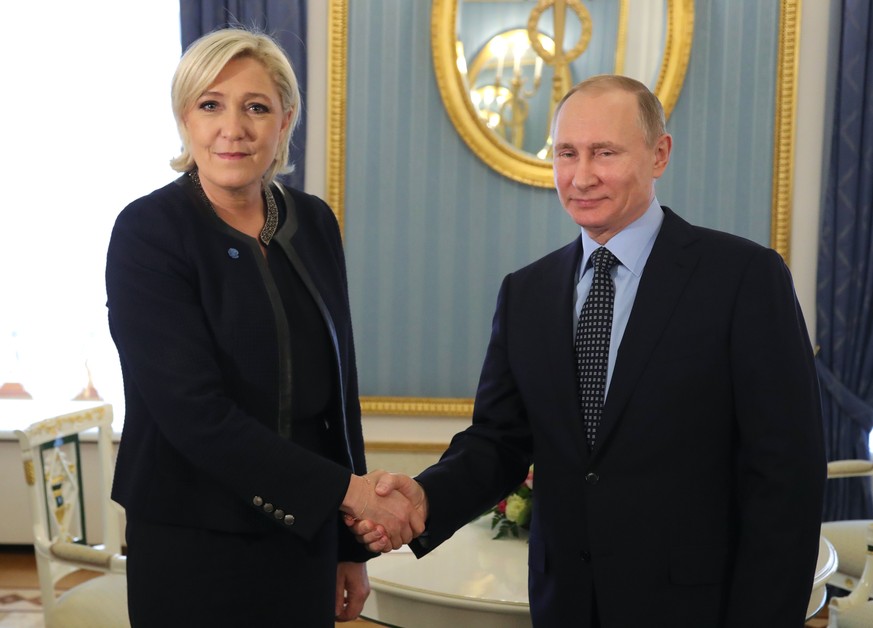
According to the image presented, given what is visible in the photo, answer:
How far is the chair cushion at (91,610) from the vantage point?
103 inches

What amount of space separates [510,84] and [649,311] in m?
2.85

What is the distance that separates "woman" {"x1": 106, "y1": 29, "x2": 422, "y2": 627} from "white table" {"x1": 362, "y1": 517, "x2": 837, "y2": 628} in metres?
0.37

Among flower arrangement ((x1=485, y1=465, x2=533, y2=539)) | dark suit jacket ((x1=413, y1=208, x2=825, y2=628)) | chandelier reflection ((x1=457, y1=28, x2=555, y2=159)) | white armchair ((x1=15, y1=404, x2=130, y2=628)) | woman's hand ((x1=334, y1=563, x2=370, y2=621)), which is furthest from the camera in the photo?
chandelier reflection ((x1=457, y1=28, x2=555, y2=159))

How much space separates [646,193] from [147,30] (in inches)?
144

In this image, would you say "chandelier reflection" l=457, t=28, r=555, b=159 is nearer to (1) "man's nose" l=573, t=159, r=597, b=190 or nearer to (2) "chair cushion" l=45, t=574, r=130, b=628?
(2) "chair cushion" l=45, t=574, r=130, b=628

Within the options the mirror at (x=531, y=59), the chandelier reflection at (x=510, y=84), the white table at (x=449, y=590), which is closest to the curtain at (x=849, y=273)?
the mirror at (x=531, y=59)

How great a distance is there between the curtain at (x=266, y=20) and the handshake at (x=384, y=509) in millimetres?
2580

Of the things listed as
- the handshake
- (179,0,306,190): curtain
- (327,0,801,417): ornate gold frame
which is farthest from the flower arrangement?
(179,0,306,190): curtain

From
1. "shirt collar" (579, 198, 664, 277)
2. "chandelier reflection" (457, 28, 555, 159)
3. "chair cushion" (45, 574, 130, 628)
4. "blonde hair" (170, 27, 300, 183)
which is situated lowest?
"chair cushion" (45, 574, 130, 628)

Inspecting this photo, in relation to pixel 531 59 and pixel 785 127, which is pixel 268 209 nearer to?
pixel 531 59

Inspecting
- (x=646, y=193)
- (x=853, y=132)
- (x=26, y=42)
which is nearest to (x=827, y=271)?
(x=853, y=132)

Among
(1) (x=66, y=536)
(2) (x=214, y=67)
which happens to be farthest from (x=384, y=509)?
(1) (x=66, y=536)

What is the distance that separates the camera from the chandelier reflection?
4246 millimetres

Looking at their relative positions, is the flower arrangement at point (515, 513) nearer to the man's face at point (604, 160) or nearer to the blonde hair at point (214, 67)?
the man's face at point (604, 160)
